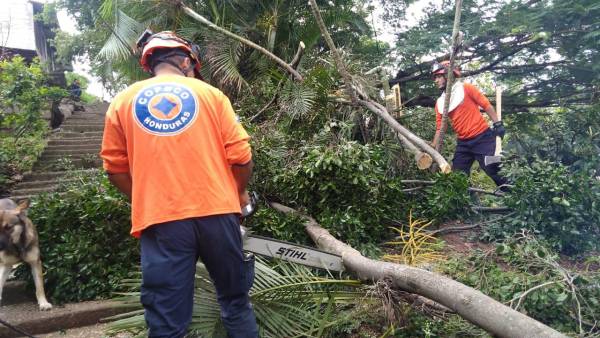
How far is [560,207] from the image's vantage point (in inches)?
149

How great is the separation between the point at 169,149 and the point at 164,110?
0.18m

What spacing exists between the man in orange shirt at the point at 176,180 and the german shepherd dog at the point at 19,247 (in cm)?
179

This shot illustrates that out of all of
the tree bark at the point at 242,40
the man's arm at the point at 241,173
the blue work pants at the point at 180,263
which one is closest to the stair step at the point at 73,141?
the tree bark at the point at 242,40

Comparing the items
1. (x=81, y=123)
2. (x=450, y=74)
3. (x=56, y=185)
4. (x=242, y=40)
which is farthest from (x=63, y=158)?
(x=450, y=74)

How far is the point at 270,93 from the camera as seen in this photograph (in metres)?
6.31

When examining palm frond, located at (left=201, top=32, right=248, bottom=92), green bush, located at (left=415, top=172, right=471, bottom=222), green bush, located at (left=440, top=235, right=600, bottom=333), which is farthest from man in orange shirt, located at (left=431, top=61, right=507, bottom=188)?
palm frond, located at (left=201, top=32, right=248, bottom=92)

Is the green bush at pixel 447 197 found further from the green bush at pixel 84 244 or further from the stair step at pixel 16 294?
the stair step at pixel 16 294

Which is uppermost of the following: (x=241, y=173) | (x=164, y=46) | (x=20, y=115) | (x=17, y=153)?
(x=164, y=46)

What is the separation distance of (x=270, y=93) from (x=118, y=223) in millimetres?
3281

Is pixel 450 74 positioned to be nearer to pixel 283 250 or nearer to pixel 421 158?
pixel 421 158

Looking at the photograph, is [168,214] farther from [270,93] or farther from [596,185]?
[270,93]

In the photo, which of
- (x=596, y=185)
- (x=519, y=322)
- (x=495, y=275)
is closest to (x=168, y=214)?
(x=519, y=322)

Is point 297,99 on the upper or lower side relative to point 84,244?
upper

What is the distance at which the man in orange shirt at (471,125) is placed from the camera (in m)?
4.94
